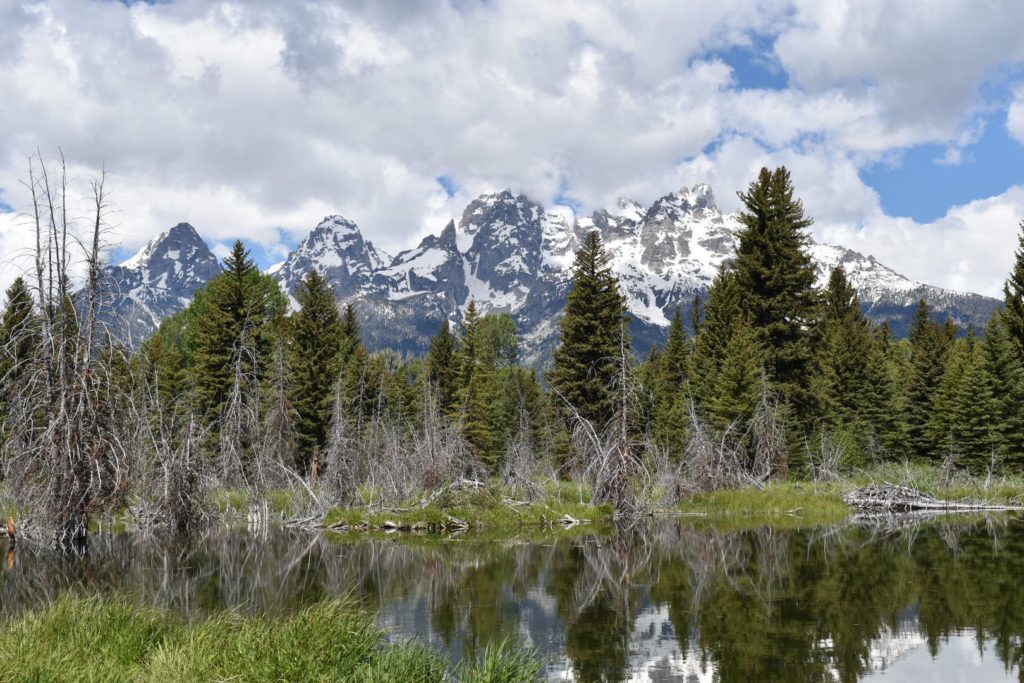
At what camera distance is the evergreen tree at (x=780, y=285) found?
41.5m

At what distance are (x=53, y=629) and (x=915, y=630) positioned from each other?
1189cm

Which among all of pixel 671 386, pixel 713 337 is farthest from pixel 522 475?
pixel 671 386

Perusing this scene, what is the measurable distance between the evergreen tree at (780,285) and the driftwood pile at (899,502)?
8883mm

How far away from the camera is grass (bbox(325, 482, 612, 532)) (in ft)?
88.4

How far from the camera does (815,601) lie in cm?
1399

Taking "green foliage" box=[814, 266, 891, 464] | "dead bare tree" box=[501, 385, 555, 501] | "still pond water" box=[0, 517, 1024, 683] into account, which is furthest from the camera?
"green foliage" box=[814, 266, 891, 464]

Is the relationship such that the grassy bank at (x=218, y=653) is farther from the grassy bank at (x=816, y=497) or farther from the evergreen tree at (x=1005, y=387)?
the evergreen tree at (x=1005, y=387)

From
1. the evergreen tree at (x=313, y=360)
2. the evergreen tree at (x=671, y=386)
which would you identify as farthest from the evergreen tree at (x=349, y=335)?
the evergreen tree at (x=671, y=386)

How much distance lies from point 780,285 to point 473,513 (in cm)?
2412

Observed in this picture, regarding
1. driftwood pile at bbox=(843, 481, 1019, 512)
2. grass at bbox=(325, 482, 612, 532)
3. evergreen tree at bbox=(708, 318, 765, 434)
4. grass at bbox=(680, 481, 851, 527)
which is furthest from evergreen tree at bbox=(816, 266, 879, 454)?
grass at bbox=(325, 482, 612, 532)

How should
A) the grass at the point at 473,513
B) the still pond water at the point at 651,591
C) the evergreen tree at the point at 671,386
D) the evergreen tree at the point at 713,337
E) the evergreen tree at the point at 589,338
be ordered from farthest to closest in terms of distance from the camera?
1. the evergreen tree at the point at 671,386
2. the evergreen tree at the point at 713,337
3. the evergreen tree at the point at 589,338
4. the grass at the point at 473,513
5. the still pond water at the point at 651,591

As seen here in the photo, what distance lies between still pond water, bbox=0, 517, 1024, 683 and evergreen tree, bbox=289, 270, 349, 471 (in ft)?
68.3

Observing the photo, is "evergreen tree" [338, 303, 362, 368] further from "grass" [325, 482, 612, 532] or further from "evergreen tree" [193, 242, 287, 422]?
"grass" [325, 482, 612, 532]

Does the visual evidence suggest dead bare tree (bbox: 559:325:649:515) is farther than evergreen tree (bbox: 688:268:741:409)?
No
